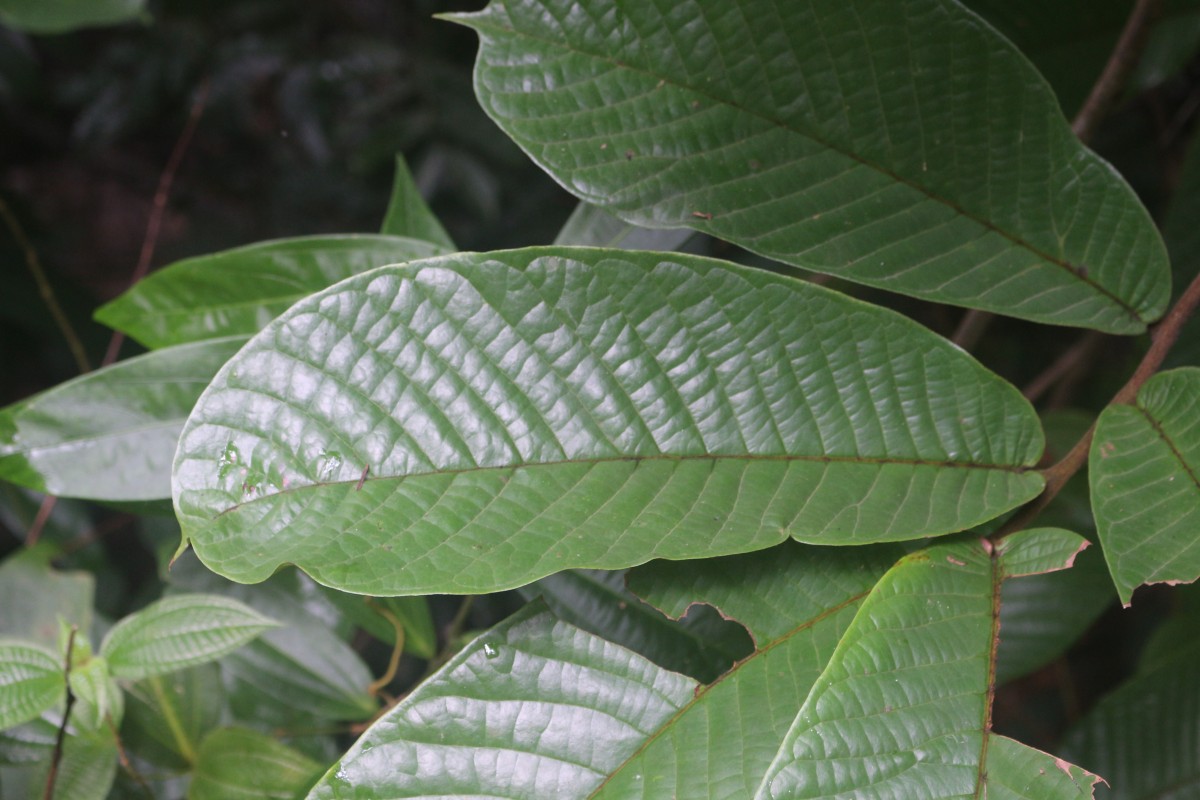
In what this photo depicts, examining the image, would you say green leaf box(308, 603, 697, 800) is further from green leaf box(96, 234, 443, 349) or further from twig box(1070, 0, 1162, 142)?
twig box(1070, 0, 1162, 142)

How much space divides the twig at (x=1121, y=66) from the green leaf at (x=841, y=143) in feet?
0.89

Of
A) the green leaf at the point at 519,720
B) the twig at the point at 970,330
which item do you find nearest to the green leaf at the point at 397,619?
the green leaf at the point at 519,720

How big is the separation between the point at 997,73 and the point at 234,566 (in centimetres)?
57

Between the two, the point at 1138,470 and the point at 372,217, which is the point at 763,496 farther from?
the point at 372,217

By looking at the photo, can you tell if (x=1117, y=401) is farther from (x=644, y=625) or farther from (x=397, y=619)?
(x=397, y=619)

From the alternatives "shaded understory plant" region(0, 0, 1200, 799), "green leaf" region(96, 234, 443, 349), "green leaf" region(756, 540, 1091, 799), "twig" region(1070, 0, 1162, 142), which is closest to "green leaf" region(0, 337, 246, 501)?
"green leaf" region(96, 234, 443, 349)

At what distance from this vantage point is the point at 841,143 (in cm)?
57

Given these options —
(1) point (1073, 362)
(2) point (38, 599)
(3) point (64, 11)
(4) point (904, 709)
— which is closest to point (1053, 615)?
(1) point (1073, 362)

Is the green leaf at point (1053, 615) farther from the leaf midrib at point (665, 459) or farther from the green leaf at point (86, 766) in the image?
the green leaf at point (86, 766)

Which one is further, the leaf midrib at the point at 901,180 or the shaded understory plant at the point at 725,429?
the leaf midrib at the point at 901,180

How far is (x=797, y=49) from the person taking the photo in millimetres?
555

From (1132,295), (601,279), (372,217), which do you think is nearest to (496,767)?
(601,279)

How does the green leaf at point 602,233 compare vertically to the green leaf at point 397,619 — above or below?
above

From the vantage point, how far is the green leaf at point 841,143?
54cm
